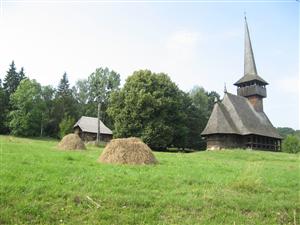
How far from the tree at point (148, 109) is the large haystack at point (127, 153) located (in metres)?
29.6

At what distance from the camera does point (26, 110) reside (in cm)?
6112

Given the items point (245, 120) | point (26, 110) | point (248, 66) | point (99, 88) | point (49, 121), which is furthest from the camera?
point (99, 88)

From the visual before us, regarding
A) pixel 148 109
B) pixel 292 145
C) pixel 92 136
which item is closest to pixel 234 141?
pixel 148 109

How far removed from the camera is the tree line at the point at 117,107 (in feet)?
152

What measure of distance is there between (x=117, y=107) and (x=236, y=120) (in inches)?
628

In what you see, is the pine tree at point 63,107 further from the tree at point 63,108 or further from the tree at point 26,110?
the tree at point 26,110

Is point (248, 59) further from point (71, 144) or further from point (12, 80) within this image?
point (12, 80)

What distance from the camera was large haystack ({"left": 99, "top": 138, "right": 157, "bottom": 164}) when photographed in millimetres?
14742

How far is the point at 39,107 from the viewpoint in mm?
63969

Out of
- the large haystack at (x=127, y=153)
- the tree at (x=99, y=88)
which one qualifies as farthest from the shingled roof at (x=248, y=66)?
the large haystack at (x=127, y=153)

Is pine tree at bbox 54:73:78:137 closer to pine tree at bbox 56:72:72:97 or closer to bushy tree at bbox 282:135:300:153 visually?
pine tree at bbox 56:72:72:97

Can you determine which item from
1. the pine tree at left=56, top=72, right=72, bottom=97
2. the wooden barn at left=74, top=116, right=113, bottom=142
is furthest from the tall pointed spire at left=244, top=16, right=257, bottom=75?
the pine tree at left=56, top=72, right=72, bottom=97

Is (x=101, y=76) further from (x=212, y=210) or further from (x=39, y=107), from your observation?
(x=212, y=210)

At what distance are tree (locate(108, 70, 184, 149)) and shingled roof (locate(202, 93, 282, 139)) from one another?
18.4 feet
